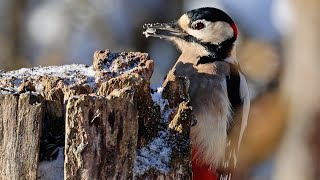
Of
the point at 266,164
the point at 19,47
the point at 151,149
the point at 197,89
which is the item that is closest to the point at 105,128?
the point at 151,149

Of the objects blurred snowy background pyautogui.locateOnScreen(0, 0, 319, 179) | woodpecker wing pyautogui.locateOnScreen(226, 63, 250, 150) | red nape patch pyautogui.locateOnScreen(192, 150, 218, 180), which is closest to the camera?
red nape patch pyautogui.locateOnScreen(192, 150, 218, 180)

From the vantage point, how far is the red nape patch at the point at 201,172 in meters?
2.77

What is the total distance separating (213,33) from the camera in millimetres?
3080

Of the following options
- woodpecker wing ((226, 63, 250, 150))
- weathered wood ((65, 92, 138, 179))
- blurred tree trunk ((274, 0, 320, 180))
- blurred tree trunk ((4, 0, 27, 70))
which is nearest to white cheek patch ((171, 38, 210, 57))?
woodpecker wing ((226, 63, 250, 150))

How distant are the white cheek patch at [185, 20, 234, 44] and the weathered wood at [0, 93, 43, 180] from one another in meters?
1.21

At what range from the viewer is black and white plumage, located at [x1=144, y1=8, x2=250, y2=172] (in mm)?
2789

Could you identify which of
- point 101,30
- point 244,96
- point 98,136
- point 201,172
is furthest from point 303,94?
point 101,30

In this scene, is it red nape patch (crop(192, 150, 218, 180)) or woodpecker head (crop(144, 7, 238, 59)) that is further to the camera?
woodpecker head (crop(144, 7, 238, 59))

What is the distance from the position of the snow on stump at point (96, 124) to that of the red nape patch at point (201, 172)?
58 centimetres

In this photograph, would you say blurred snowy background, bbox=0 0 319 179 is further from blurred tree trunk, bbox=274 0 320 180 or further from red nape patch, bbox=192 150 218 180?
red nape patch, bbox=192 150 218 180

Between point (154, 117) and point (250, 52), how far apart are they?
10.8 feet

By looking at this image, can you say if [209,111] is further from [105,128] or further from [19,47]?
[19,47]

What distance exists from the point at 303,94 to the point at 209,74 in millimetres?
897

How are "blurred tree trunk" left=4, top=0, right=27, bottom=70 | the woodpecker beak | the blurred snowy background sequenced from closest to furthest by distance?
the woodpecker beak < the blurred snowy background < "blurred tree trunk" left=4, top=0, right=27, bottom=70
